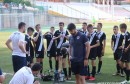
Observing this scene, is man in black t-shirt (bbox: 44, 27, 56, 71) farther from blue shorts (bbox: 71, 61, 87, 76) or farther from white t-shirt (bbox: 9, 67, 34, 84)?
white t-shirt (bbox: 9, 67, 34, 84)

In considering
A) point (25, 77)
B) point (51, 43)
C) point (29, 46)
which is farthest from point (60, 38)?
point (25, 77)

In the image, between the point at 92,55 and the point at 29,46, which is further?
the point at 92,55

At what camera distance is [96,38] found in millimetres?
14414

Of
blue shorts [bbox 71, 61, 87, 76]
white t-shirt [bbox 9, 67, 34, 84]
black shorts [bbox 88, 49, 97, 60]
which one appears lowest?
black shorts [bbox 88, 49, 97, 60]

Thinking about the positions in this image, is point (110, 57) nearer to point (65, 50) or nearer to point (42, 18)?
point (65, 50)

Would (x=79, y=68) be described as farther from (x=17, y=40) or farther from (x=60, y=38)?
(x=60, y=38)

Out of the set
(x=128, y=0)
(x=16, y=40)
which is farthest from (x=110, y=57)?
(x=128, y=0)

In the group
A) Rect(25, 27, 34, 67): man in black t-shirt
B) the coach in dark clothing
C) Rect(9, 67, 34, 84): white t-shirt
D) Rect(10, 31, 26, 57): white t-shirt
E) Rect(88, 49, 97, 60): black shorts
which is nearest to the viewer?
Rect(9, 67, 34, 84): white t-shirt

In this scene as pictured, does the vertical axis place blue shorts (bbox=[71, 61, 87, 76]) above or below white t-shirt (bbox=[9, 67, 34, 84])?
below

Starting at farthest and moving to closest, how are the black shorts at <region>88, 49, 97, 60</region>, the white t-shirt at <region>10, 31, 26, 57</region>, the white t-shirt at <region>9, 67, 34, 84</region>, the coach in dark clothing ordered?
1. the black shorts at <region>88, 49, 97, 60</region>
2. the white t-shirt at <region>10, 31, 26, 57</region>
3. the coach in dark clothing
4. the white t-shirt at <region>9, 67, 34, 84</region>

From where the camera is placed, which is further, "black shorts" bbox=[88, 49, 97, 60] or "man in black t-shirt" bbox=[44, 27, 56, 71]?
"man in black t-shirt" bbox=[44, 27, 56, 71]

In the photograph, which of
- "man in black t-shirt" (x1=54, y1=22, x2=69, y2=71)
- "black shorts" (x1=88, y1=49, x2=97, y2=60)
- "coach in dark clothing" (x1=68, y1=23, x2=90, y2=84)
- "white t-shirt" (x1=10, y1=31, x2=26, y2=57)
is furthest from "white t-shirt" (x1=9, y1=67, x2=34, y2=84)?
"black shorts" (x1=88, y1=49, x2=97, y2=60)

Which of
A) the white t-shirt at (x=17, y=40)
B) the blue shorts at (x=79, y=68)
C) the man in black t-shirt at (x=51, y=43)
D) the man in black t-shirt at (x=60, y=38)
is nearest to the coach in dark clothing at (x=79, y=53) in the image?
the blue shorts at (x=79, y=68)

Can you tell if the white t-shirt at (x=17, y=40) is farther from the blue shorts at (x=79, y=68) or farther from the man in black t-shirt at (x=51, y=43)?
the man in black t-shirt at (x=51, y=43)
